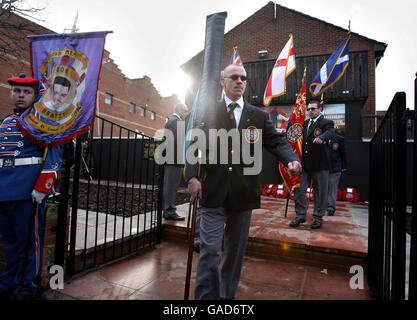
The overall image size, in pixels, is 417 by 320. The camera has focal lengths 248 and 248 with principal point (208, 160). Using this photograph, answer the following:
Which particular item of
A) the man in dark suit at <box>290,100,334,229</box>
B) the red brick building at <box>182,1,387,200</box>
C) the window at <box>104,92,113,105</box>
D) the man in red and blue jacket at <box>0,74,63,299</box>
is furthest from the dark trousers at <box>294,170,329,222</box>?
the window at <box>104,92,113,105</box>

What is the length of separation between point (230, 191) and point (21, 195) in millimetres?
1595

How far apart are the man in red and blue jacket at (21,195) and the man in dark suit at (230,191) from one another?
1.15m

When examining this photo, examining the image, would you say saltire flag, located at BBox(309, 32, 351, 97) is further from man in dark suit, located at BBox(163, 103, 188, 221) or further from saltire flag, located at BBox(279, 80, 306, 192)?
man in dark suit, located at BBox(163, 103, 188, 221)

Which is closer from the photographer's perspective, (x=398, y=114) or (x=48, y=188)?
(x=398, y=114)

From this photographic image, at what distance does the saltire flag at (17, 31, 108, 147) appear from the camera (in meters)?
1.98

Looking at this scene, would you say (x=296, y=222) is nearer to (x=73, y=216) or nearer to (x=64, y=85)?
(x=73, y=216)

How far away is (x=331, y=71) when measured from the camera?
5.85 m

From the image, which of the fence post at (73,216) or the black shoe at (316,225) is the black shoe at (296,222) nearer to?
the black shoe at (316,225)

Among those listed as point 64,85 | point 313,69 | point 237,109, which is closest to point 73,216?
point 64,85

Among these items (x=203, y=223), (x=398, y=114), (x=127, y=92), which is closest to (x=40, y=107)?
(x=203, y=223)

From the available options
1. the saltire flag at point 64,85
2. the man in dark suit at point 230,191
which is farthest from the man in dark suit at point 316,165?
the saltire flag at point 64,85

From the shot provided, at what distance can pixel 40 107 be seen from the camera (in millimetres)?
1985
